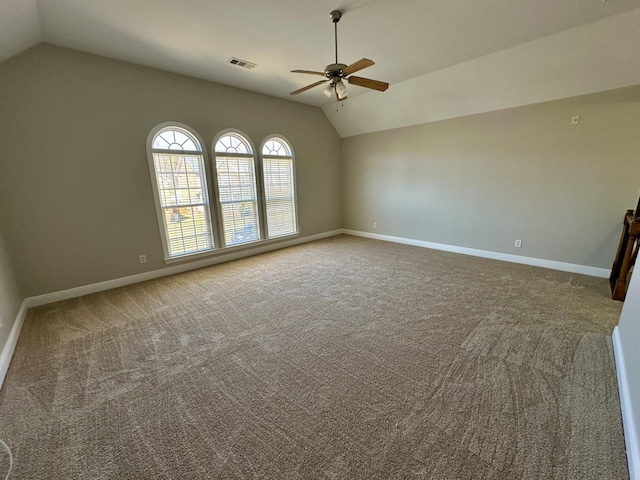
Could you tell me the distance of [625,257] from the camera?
2.92 m

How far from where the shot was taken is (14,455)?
144cm

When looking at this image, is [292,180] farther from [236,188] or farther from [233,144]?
[233,144]

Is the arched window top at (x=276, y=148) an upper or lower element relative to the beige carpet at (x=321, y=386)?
upper

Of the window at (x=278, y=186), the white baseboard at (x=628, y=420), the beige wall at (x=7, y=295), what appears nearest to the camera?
the white baseboard at (x=628, y=420)

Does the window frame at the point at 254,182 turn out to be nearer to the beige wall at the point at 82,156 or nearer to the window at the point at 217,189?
the window at the point at 217,189

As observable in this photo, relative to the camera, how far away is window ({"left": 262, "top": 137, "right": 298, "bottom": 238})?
5.27 m

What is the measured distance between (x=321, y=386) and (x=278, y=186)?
432 cm

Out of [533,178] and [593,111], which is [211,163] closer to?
[533,178]

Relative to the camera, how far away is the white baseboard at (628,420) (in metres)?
1.25

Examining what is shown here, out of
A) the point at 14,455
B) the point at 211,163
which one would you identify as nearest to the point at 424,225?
the point at 211,163

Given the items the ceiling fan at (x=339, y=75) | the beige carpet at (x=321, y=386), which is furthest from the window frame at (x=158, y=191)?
the ceiling fan at (x=339, y=75)

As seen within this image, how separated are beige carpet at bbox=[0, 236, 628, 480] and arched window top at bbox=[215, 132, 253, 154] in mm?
2603

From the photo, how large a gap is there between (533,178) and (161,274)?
6117 mm

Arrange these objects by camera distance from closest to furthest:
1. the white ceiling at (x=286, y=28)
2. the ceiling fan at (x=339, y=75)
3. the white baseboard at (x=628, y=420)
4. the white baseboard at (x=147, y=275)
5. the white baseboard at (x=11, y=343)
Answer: the white baseboard at (x=628, y=420) < the white baseboard at (x=11, y=343) < the white ceiling at (x=286, y=28) < the ceiling fan at (x=339, y=75) < the white baseboard at (x=147, y=275)
